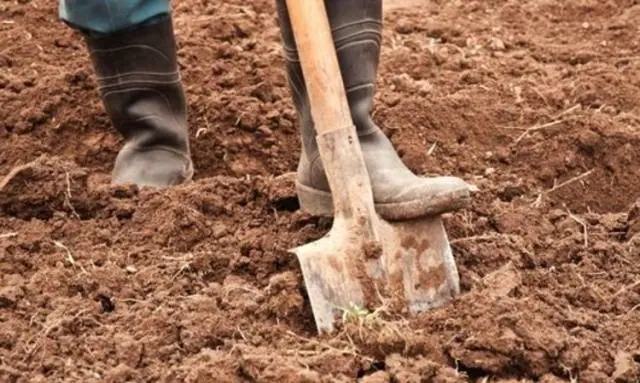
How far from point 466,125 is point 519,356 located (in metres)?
1.53

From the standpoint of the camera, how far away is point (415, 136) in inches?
155

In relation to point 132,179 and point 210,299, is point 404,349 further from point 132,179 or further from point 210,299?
point 132,179

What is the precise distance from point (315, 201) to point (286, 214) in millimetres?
163

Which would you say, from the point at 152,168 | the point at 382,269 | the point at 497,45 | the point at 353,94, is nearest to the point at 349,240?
the point at 382,269

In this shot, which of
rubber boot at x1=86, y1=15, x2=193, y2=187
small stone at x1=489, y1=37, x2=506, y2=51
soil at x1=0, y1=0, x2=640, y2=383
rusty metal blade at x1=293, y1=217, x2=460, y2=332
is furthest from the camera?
small stone at x1=489, y1=37, x2=506, y2=51

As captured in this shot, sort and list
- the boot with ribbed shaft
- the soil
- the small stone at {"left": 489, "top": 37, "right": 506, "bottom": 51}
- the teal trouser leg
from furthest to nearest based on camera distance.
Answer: the small stone at {"left": 489, "top": 37, "right": 506, "bottom": 51} → the teal trouser leg → the boot with ribbed shaft → the soil

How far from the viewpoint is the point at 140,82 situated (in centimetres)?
364

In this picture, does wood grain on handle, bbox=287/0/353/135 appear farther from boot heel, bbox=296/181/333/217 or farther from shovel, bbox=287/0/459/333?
boot heel, bbox=296/181/333/217

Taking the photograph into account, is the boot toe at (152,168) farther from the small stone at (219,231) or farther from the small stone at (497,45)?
the small stone at (497,45)

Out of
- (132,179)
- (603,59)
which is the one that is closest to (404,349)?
(132,179)

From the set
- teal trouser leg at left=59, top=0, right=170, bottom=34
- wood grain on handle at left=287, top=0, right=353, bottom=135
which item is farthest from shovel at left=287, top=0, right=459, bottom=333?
teal trouser leg at left=59, top=0, right=170, bottom=34

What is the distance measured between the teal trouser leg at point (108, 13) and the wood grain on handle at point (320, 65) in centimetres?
69

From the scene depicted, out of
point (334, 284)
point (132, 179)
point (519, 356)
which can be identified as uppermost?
point (132, 179)

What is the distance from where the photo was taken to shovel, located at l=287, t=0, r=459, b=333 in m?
2.80
